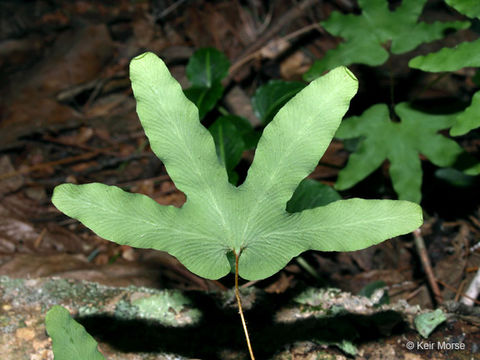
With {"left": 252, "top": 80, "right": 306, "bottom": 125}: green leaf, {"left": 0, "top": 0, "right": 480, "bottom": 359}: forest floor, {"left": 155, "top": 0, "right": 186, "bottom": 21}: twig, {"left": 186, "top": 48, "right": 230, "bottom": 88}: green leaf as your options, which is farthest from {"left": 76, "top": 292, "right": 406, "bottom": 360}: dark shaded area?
{"left": 155, "top": 0, "right": 186, "bottom": 21}: twig


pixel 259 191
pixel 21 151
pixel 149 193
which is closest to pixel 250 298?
pixel 259 191

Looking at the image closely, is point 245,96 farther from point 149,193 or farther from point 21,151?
point 21,151

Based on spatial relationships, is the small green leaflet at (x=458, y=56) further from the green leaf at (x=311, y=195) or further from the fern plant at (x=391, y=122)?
the green leaf at (x=311, y=195)

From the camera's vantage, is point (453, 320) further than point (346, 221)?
Yes

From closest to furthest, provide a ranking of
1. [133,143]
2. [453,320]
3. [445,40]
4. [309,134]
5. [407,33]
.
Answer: [309,134] < [453,320] < [407,33] < [445,40] < [133,143]

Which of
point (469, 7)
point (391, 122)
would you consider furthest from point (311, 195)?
point (469, 7)

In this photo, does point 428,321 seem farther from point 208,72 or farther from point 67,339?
point 208,72
